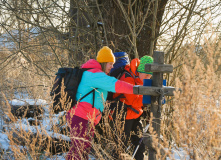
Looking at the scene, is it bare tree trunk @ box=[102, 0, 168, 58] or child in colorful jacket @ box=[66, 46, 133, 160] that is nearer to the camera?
child in colorful jacket @ box=[66, 46, 133, 160]

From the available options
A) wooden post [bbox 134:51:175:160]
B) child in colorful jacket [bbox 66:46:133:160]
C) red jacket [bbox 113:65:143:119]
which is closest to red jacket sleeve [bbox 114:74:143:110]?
red jacket [bbox 113:65:143:119]

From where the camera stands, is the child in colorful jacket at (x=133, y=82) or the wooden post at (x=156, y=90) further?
the child in colorful jacket at (x=133, y=82)

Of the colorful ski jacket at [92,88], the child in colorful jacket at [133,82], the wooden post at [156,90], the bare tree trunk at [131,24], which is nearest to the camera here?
the wooden post at [156,90]

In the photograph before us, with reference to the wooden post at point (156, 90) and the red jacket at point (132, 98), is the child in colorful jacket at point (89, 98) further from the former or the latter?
the wooden post at point (156, 90)

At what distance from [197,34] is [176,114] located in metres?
3.24

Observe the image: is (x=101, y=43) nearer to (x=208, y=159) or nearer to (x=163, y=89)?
(x=163, y=89)

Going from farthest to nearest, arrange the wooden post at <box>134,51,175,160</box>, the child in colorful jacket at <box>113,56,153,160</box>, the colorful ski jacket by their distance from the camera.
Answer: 1. the child in colorful jacket at <box>113,56,153,160</box>
2. the colorful ski jacket
3. the wooden post at <box>134,51,175,160</box>

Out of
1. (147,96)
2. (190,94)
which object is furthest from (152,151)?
(190,94)

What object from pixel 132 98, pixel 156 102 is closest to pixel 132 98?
pixel 132 98

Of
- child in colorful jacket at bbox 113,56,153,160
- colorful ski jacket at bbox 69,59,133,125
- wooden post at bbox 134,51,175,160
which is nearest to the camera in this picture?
wooden post at bbox 134,51,175,160

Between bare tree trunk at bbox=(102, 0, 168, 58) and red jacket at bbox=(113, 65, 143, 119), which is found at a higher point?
bare tree trunk at bbox=(102, 0, 168, 58)

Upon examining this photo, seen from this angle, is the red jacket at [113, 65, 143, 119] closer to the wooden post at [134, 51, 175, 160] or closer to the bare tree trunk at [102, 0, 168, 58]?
the wooden post at [134, 51, 175, 160]

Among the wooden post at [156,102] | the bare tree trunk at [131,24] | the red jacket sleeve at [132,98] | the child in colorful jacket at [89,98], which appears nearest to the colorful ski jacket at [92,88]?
the child in colorful jacket at [89,98]

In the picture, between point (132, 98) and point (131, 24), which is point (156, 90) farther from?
point (131, 24)
